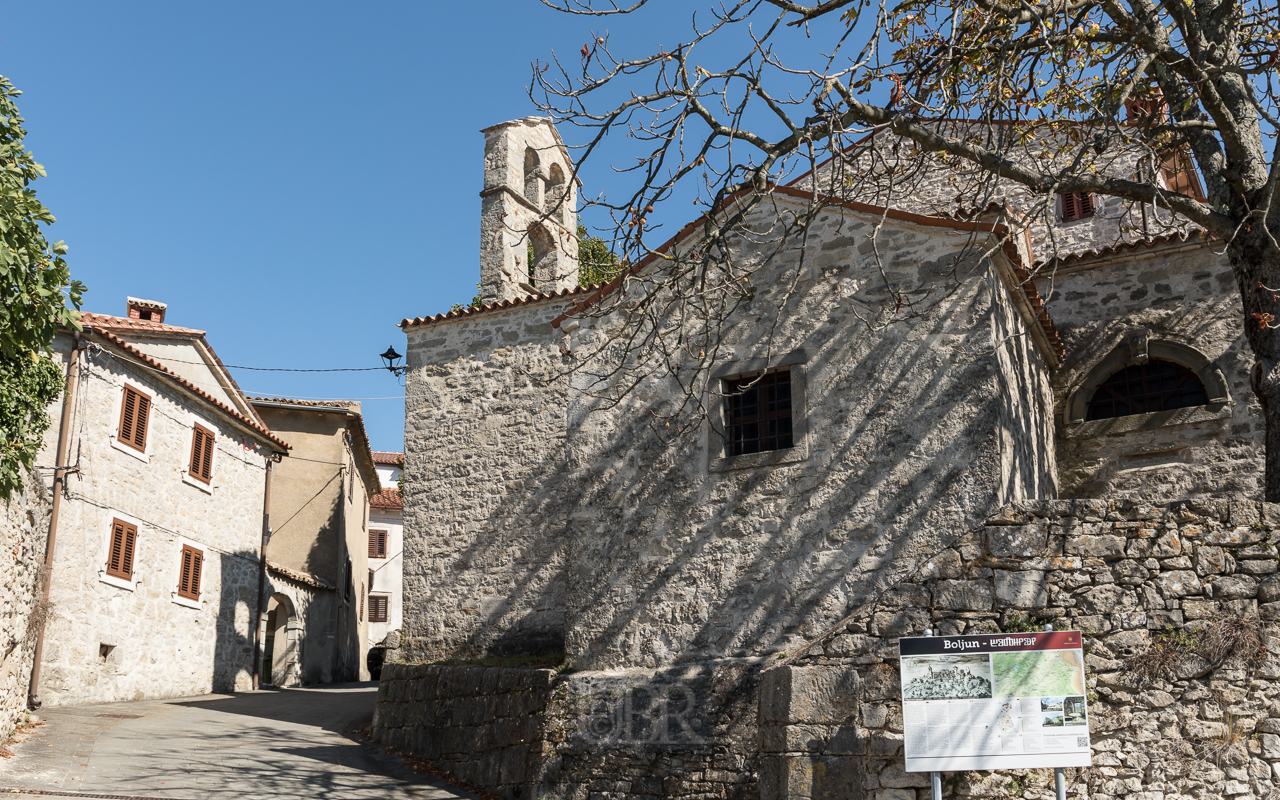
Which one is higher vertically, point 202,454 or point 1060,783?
point 202,454

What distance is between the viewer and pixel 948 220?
955 centimetres

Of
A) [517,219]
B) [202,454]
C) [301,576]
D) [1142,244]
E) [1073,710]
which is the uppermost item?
[517,219]

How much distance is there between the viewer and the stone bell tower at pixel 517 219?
17578 millimetres

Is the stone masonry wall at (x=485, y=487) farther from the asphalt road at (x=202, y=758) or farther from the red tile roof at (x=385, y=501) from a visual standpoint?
the red tile roof at (x=385, y=501)

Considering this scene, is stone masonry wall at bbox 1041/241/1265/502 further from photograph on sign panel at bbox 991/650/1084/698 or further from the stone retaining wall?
photograph on sign panel at bbox 991/650/1084/698

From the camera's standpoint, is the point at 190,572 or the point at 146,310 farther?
the point at 146,310

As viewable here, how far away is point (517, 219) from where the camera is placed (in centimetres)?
1808

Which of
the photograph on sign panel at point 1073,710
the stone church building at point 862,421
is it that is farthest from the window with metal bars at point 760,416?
the photograph on sign panel at point 1073,710

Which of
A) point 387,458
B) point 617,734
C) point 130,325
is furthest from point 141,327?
point 387,458

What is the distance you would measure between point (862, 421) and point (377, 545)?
101 feet

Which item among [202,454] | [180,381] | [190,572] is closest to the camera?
[180,381]

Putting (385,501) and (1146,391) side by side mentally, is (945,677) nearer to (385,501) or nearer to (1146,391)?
(1146,391)

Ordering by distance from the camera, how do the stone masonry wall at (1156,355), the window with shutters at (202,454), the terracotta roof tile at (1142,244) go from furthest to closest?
the window with shutters at (202,454) < the terracotta roof tile at (1142,244) < the stone masonry wall at (1156,355)

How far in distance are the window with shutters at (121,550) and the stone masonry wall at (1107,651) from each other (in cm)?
1245
